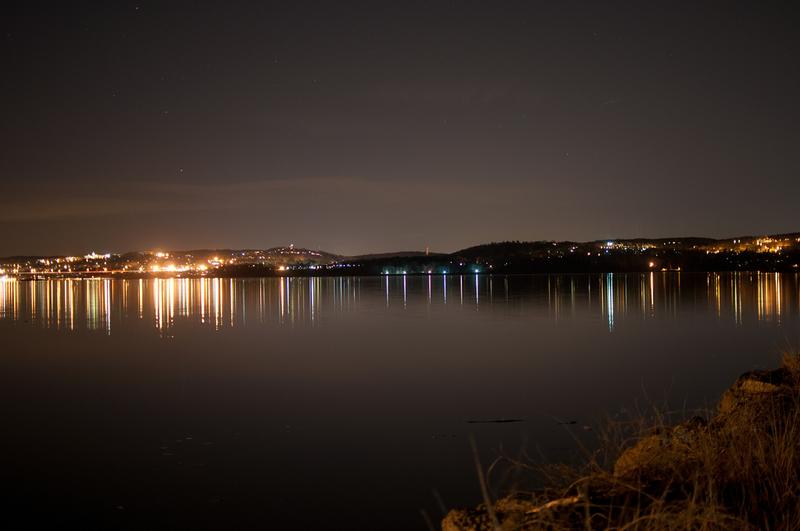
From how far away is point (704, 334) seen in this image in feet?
81.4

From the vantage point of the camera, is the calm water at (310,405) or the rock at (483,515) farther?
the calm water at (310,405)

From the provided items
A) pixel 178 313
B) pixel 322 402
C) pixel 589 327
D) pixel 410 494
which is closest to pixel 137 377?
pixel 322 402

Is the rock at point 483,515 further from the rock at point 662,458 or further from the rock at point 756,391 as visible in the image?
the rock at point 756,391

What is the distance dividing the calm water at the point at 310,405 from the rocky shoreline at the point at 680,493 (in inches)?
83.9

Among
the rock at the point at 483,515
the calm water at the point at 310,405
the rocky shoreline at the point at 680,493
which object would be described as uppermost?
the rocky shoreline at the point at 680,493

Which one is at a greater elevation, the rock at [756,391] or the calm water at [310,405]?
the rock at [756,391]

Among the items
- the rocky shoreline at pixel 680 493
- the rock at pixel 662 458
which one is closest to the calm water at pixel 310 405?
the rock at pixel 662 458

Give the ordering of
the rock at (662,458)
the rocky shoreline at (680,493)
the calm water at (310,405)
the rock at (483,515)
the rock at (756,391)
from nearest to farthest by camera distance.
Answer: the rocky shoreline at (680,493)
the rock at (483,515)
the rock at (662,458)
the rock at (756,391)
the calm water at (310,405)

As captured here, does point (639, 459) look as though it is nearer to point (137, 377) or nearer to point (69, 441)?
point (69, 441)

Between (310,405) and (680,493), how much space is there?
378 inches

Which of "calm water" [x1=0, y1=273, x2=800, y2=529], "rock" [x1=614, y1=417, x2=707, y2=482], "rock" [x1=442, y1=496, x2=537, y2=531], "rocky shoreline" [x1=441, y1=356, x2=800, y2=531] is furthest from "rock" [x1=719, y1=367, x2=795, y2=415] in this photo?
"rock" [x1=442, y1=496, x2=537, y2=531]

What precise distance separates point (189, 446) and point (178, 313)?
3114 cm

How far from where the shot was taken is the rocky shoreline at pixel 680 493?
4.16 metres

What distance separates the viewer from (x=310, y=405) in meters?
13.8
